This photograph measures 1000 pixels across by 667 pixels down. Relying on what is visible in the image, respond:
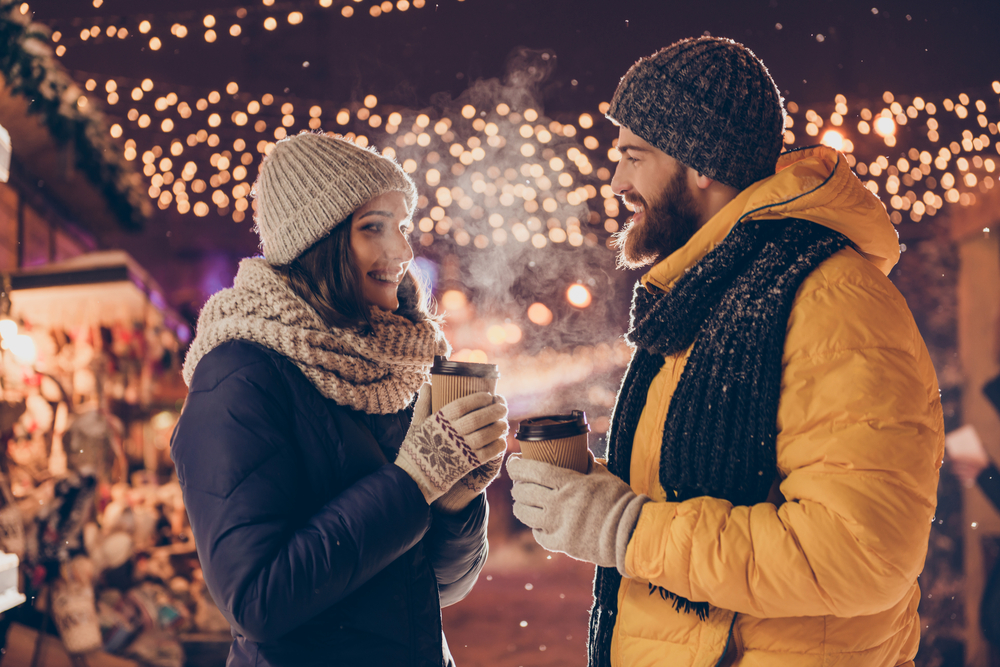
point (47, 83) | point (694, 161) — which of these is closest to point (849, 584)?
point (694, 161)

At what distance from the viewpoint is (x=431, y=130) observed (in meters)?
4.78

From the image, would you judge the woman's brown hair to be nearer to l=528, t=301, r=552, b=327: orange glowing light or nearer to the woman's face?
the woman's face

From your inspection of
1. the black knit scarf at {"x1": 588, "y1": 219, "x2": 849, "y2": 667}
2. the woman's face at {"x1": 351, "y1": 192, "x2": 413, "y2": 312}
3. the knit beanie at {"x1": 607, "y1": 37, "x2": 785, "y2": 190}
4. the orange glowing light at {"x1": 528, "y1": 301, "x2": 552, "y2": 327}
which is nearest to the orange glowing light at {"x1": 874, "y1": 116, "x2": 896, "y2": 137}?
the orange glowing light at {"x1": 528, "y1": 301, "x2": 552, "y2": 327}

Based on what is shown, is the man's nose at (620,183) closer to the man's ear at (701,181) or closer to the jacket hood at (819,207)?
the man's ear at (701,181)

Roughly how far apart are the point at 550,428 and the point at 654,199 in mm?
616

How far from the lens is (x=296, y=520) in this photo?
114 cm

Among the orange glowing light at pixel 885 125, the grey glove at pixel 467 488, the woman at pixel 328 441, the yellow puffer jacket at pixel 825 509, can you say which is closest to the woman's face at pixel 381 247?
the woman at pixel 328 441

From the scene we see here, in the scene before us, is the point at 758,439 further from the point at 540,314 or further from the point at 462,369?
the point at 540,314

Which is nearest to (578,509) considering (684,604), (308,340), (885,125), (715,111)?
(684,604)

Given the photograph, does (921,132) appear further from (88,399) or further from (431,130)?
(88,399)

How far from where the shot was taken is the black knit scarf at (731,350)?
1.02m

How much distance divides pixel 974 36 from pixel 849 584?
431 cm

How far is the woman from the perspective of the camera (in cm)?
108

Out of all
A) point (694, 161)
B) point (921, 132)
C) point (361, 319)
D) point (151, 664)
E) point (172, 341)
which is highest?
point (921, 132)
